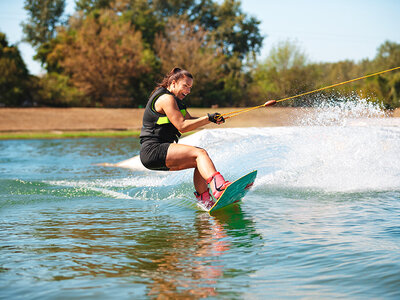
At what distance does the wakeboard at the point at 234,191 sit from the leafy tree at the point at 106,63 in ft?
115

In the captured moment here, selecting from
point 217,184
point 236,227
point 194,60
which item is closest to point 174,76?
point 217,184

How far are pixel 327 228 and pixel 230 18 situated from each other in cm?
5735

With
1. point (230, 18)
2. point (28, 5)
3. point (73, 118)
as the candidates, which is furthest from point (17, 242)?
point (28, 5)

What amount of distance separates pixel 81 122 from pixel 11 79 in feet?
34.1

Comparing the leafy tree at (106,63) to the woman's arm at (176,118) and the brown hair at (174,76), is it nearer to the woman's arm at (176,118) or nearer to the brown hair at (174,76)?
the brown hair at (174,76)

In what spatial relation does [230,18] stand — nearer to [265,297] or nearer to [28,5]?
[28,5]

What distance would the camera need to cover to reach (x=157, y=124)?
5.46 m

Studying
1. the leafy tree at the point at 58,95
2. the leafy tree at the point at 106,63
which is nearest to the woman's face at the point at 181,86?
the leafy tree at the point at 58,95

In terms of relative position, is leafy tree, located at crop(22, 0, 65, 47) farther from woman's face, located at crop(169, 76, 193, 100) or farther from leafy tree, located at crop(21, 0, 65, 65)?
woman's face, located at crop(169, 76, 193, 100)

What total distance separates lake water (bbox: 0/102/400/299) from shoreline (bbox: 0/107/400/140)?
55.6 ft

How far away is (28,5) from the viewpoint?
218 feet

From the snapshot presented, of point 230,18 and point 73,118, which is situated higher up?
point 230,18

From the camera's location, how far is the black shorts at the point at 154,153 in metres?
5.37

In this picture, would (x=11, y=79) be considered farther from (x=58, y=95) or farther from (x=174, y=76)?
(x=174, y=76)
